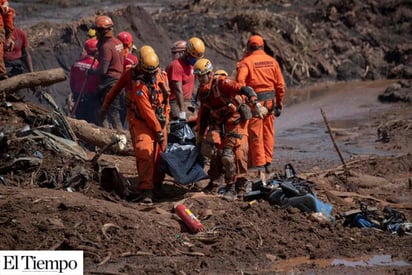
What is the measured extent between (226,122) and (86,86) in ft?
16.1

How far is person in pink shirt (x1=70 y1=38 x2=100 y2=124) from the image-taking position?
1622 centimetres

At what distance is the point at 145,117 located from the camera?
1168 cm

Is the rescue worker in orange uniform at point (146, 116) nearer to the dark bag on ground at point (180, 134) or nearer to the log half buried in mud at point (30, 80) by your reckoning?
the dark bag on ground at point (180, 134)

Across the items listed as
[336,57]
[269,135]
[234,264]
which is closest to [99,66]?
[269,135]

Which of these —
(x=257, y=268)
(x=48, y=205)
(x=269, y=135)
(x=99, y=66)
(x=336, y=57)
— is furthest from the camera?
(x=336, y=57)

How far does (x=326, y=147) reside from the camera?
16828 millimetres

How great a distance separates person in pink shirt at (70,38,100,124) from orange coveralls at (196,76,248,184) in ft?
14.8

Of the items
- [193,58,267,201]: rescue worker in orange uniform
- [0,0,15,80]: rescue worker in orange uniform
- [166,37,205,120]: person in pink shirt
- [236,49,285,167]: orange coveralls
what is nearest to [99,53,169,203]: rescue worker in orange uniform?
[193,58,267,201]: rescue worker in orange uniform

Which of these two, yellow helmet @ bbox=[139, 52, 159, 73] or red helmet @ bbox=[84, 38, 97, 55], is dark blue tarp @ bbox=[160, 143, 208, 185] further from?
red helmet @ bbox=[84, 38, 97, 55]

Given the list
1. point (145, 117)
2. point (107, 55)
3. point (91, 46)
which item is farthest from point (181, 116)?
point (91, 46)

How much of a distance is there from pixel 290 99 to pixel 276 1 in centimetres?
649

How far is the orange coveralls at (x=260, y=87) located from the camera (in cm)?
1322

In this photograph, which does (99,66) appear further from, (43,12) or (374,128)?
(43,12)

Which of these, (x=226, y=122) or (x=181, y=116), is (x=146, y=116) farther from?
(x=181, y=116)
